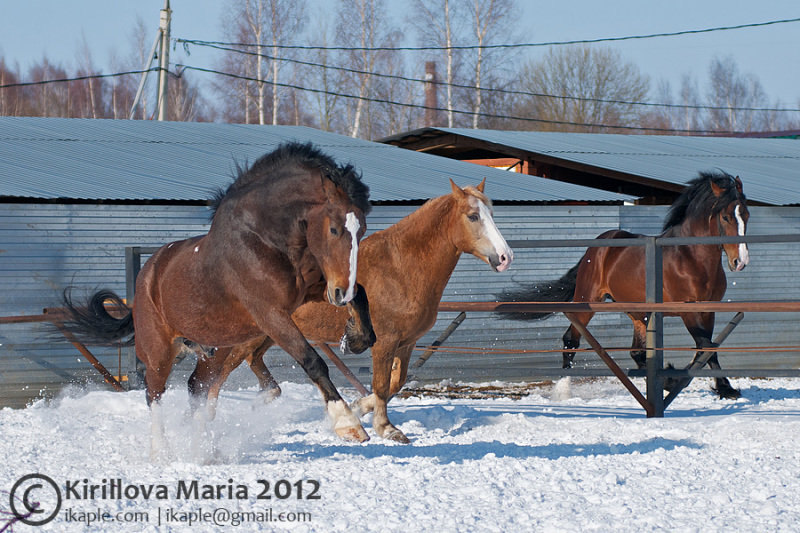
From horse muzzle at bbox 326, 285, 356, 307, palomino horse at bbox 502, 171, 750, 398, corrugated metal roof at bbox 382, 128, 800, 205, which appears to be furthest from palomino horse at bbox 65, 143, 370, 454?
corrugated metal roof at bbox 382, 128, 800, 205

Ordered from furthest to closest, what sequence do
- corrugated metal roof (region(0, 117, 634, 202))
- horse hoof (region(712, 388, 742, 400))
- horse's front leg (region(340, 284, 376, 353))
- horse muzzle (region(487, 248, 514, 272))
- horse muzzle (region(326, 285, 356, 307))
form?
corrugated metal roof (region(0, 117, 634, 202)) → horse hoof (region(712, 388, 742, 400)) → horse muzzle (region(487, 248, 514, 272)) → horse's front leg (region(340, 284, 376, 353)) → horse muzzle (region(326, 285, 356, 307))

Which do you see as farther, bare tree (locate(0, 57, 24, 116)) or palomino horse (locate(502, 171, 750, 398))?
bare tree (locate(0, 57, 24, 116))

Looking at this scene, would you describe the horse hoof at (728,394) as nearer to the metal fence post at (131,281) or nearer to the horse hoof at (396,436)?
the horse hoof at (396,436)

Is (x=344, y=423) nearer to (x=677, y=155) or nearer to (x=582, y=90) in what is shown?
(x=677, y=155)

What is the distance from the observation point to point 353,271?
5.21m

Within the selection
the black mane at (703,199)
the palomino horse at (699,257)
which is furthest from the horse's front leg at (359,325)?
the black mane at (703,199)

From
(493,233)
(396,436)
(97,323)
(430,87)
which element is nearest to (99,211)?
(97,323)

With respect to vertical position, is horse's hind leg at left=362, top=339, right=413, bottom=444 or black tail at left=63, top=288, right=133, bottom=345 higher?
black tail at left=63, top=288, right=133, bottom=345

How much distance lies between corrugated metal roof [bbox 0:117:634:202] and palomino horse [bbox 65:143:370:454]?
473 cm

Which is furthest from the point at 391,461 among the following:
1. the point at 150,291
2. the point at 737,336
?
the point at 737,336

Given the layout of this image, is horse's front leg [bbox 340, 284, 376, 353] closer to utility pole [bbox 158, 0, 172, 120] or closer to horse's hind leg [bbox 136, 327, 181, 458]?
horse's hind leg [bbox 136, 327, 181, 458]

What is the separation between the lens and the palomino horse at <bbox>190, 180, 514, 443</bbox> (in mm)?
6582

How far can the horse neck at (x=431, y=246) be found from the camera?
6.69 metres

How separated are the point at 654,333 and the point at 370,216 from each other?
16.1 feet
